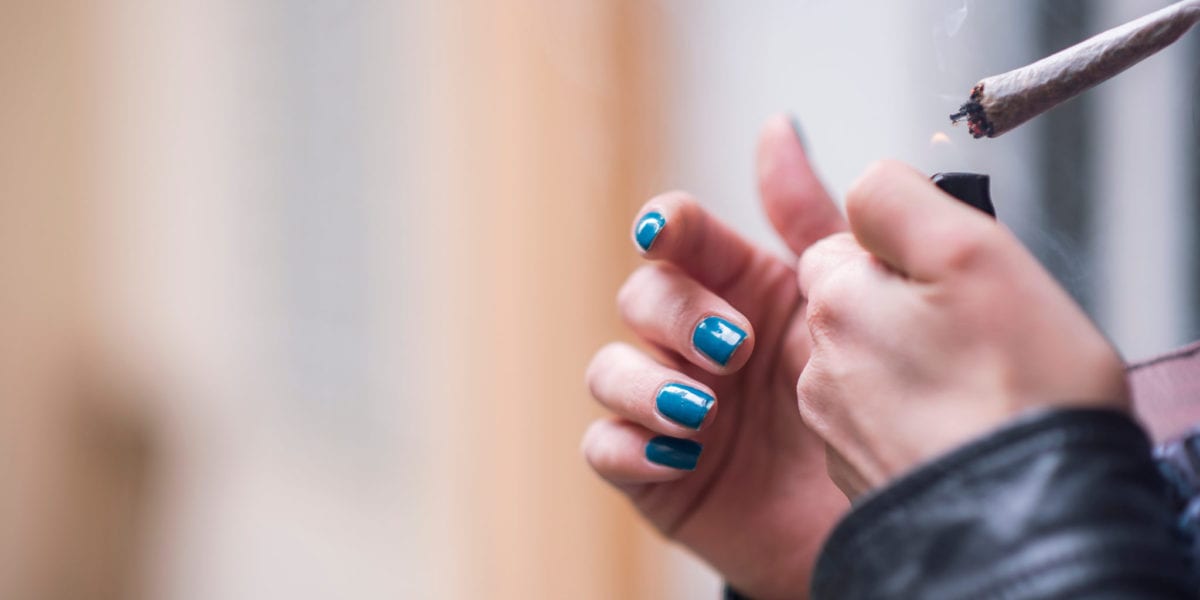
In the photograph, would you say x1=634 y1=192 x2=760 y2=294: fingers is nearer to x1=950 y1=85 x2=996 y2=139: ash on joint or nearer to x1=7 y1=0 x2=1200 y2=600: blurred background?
x1=950 y1=85 x2=996 y2=139: ash on joint

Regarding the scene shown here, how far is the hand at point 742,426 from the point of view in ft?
1.61

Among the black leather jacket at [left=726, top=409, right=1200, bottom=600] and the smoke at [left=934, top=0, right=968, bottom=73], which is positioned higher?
the smoke at [left=934, top=0, right=968, bottom=73]

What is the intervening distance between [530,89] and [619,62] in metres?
0.12

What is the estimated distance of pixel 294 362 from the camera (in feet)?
4.16

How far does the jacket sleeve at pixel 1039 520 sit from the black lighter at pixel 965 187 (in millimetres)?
115

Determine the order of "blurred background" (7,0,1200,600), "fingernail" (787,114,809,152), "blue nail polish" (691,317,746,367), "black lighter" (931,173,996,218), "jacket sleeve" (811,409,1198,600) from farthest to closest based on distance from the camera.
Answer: "blurred background" (7,0,1200,600) < "fingernail" (787,114,809,152) < "blue nail polish" (691,317,746,367) < "black lighter" (931,173,996,218) < "jacket sleeve" (811,409,1198,600)

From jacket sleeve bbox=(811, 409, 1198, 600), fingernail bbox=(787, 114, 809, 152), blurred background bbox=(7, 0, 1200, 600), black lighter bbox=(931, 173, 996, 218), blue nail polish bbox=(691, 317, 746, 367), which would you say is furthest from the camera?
blurred background bbox=(7, 0, 1200, 600)

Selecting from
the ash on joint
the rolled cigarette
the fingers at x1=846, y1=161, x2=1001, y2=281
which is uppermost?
the rolled cigarette

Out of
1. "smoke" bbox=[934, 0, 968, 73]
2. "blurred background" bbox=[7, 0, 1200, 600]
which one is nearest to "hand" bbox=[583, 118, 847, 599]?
"smoke" bbox=[934, 0, 968, 73]

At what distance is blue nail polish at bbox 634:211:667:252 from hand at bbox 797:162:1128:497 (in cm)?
14

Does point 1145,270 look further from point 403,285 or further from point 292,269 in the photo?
point 292,269

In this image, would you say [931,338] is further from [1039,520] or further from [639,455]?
[639,455]

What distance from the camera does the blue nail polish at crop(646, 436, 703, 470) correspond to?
19.0 inches

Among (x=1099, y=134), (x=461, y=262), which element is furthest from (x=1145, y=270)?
(x=461, y=262)
